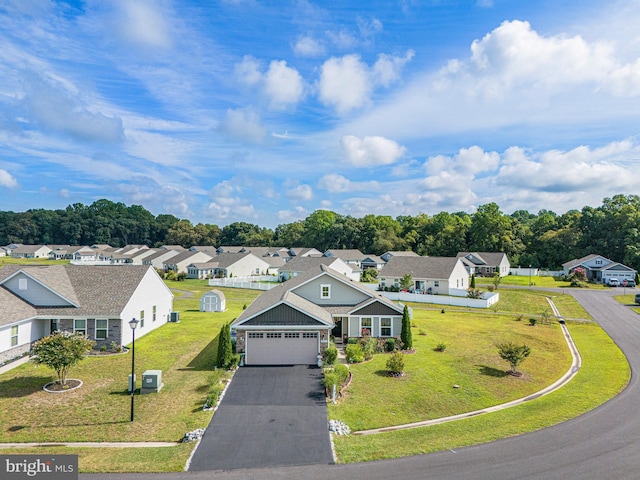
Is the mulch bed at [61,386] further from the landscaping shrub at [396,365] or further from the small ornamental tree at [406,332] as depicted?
the small ornamental tree at [406,332]

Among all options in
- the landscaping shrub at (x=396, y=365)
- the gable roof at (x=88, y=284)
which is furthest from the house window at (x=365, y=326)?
the gable roof at (x=88, y=284)

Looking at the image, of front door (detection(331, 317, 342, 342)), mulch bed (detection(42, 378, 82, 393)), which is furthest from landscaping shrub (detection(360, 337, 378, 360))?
mulch bed (detection(42, 378, 82, 393))

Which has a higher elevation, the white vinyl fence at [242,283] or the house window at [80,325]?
the house window at [80,325]

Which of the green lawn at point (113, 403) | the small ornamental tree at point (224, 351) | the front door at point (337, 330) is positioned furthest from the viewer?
the front door at point (337, 330)

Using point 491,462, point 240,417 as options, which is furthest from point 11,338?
point 491,462

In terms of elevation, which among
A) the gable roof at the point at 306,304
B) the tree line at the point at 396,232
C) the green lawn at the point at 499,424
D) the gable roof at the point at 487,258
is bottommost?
the green lawn at the point at 499,424

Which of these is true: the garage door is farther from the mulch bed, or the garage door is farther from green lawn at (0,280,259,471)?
the mulch bed

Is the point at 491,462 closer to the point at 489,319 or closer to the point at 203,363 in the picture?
the point at 203,363
